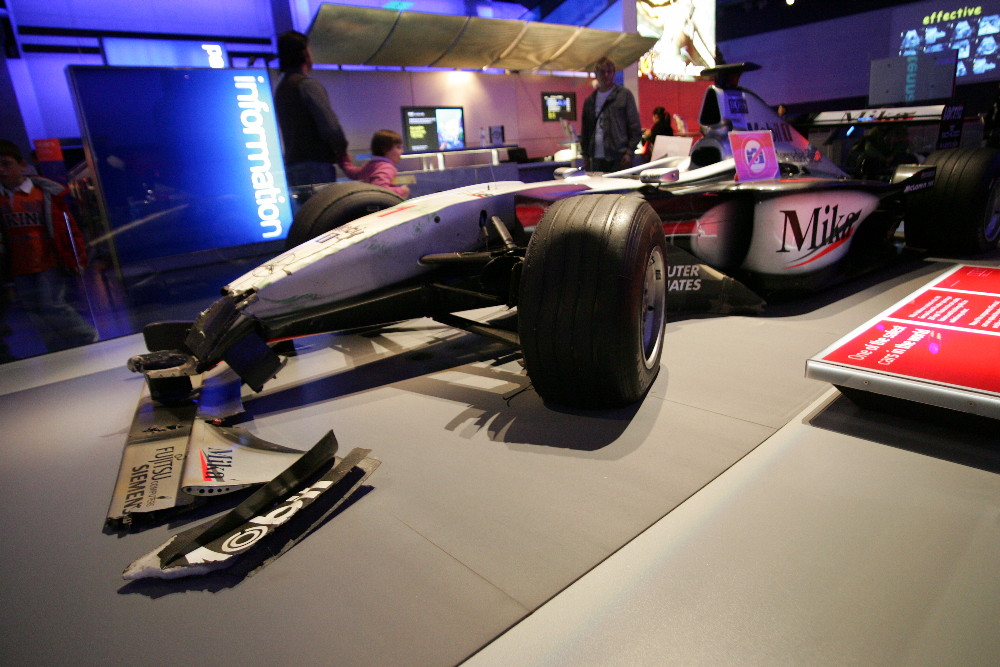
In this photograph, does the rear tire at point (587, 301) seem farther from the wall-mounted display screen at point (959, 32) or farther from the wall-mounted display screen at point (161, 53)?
the wall-mounted display screen at point (959, 32)

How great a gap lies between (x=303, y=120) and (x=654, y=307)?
3036 mm

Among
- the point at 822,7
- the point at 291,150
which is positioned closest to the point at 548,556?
the point at 291,150

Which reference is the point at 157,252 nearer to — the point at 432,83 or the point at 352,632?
the point at 352,632

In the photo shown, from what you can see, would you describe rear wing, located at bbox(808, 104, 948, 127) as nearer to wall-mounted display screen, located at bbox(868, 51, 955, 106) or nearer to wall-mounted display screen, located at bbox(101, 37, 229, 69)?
wall-mounted display screen, located at bbox(868, 51, 955, 106)

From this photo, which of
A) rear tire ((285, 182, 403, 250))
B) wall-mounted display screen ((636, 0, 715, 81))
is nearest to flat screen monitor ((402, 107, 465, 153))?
rear tire ((285, 182, 403, 250))

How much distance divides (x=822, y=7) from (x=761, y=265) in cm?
1337

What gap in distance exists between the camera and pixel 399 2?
855 centimetres

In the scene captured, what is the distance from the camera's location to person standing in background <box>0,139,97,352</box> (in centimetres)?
354

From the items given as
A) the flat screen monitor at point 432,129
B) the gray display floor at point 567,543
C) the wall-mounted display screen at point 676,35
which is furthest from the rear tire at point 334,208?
the wall-mounted display screen at point 676,35

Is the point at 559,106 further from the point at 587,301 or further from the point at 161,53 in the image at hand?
the point at 587,301

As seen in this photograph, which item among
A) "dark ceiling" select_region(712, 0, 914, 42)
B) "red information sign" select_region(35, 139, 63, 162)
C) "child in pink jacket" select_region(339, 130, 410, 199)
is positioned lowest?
"child in pink jacket" select_region(339, 130, 410, 199)

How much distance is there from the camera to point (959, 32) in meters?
10.1

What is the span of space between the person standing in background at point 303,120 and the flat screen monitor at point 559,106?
5969mm

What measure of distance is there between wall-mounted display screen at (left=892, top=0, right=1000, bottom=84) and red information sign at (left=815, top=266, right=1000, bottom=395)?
9311 mm
